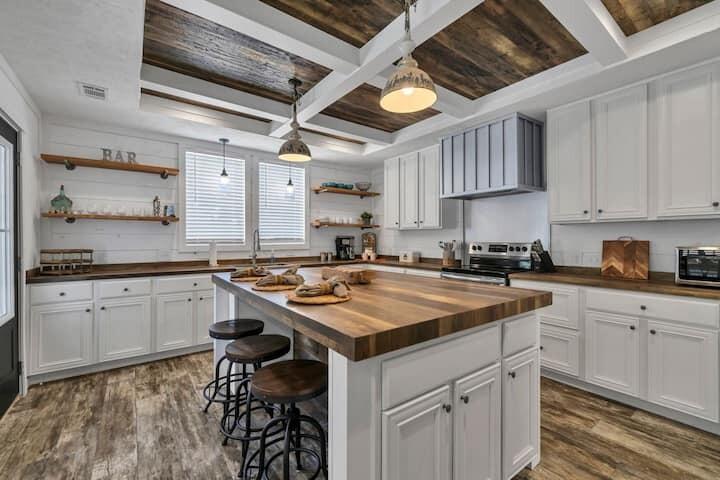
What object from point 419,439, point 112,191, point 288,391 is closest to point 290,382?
point 288,391

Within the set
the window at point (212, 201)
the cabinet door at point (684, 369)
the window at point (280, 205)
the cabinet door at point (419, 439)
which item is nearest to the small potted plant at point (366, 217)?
the window at point (280, 205)

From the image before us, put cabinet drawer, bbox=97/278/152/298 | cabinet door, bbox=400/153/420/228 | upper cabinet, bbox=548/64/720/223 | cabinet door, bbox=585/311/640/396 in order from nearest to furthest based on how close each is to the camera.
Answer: upper cabinet, bbox=548/64/720/223, cabinet door, bbox=585/311/640/396, cabinet drawer, bbox=97/278/152/298, cabinet door, bbox=400/153/420/228

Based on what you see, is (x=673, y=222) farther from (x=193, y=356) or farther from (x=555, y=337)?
(x=193, y=356)

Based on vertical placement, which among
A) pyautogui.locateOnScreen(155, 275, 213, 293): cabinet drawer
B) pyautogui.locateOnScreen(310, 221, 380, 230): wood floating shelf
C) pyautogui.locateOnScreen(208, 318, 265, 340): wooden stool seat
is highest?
pyautogui.locateOnScreen(310, 221, 380, 230): wood floating shelf

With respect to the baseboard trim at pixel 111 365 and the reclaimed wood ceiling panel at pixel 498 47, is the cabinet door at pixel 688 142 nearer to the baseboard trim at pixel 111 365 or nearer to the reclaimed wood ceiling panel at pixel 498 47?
the reclaimed wood ceiling panel at pixel 498 47

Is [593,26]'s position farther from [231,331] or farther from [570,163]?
[231,331]

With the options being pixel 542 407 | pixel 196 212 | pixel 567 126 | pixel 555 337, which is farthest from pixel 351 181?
pixel 542 407

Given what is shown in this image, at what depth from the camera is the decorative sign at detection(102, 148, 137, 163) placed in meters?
3.60

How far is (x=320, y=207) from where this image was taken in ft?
17.6

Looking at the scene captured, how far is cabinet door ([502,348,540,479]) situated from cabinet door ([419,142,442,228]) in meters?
2.77

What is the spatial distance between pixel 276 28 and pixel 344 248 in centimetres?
376

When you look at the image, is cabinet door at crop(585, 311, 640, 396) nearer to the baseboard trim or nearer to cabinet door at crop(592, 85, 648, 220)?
cabinet door at crop(592, 85, 648, 220)

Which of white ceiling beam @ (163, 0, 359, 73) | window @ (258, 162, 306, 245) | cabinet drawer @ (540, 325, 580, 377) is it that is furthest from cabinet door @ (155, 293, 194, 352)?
cabinet drawer @ (540, 325, 580, 377)

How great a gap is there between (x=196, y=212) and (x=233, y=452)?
311 cm
